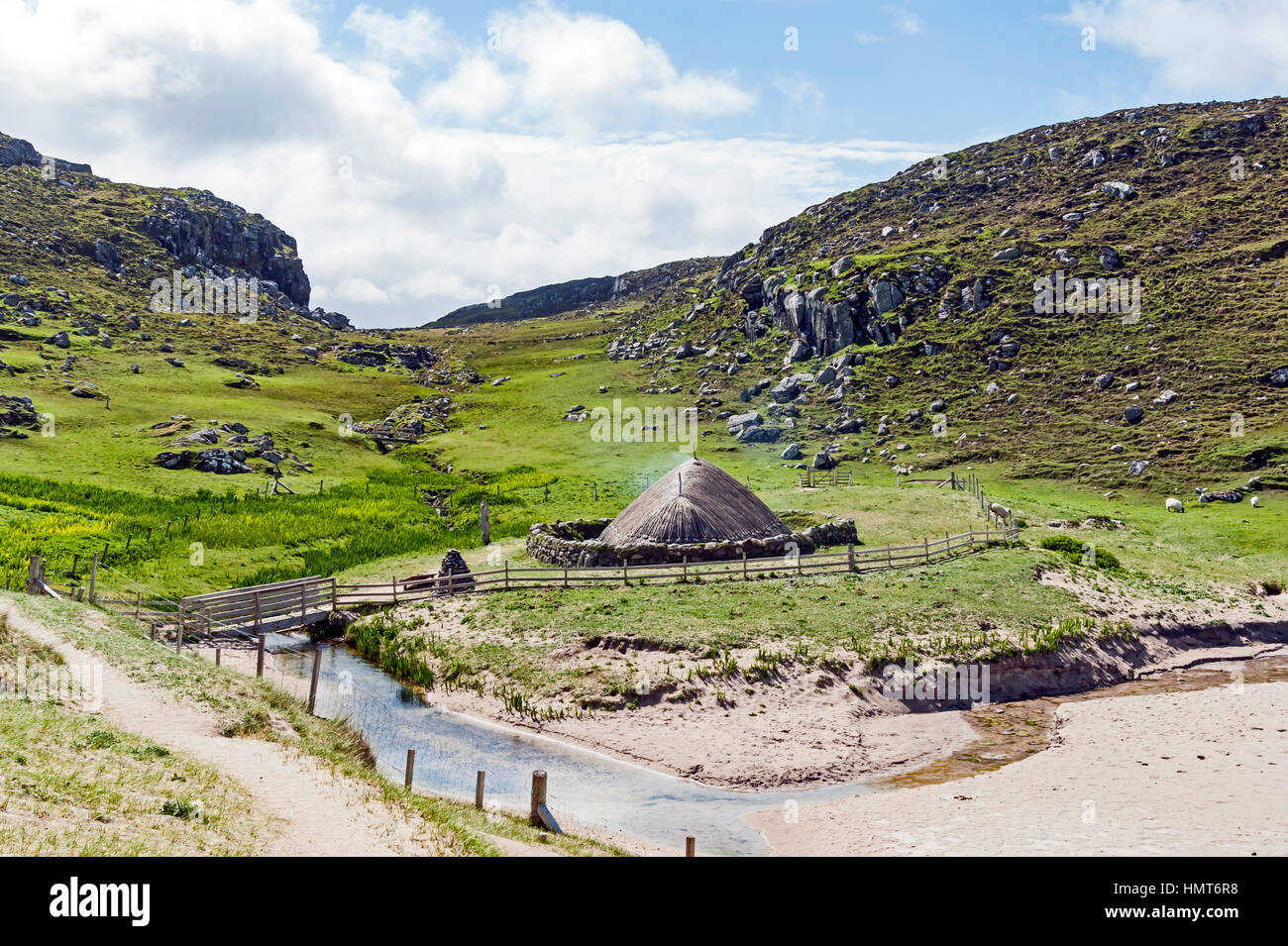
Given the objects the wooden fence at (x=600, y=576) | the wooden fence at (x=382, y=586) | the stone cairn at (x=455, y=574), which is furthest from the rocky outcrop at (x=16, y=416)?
the stone cairn at (x=455, y=574)

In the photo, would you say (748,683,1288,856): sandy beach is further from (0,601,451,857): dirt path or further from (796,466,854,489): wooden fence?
(796,466,854,489): wooden fence

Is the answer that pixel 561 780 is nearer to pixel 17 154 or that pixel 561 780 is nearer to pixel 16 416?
pixel 16 416

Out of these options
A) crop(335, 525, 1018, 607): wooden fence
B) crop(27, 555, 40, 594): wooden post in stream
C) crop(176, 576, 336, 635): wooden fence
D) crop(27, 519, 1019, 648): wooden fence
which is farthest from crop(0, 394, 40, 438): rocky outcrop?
crop(335, 525, 1018, 607): wooden fence

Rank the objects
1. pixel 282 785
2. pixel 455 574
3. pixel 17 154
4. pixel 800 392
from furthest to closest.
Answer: pixel 17 154
pixel 800 392
pixel 455 574
pixel 282 785

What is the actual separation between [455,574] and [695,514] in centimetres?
1219

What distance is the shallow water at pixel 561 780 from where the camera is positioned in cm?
1817

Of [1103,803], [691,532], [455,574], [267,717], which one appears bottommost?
[1103,803]

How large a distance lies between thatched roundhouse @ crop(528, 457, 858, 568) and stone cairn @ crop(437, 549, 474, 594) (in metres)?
5.19

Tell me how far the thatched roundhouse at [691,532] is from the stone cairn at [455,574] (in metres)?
5.19

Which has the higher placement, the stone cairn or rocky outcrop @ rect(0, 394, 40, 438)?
rocky outcrop @ rect(0, 394, 40, 438)

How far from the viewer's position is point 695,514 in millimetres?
40156

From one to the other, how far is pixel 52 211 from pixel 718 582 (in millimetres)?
191236

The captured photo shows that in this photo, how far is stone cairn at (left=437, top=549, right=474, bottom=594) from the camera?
116 feet

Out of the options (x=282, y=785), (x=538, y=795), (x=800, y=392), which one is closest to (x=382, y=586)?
(x=282, y=785)
